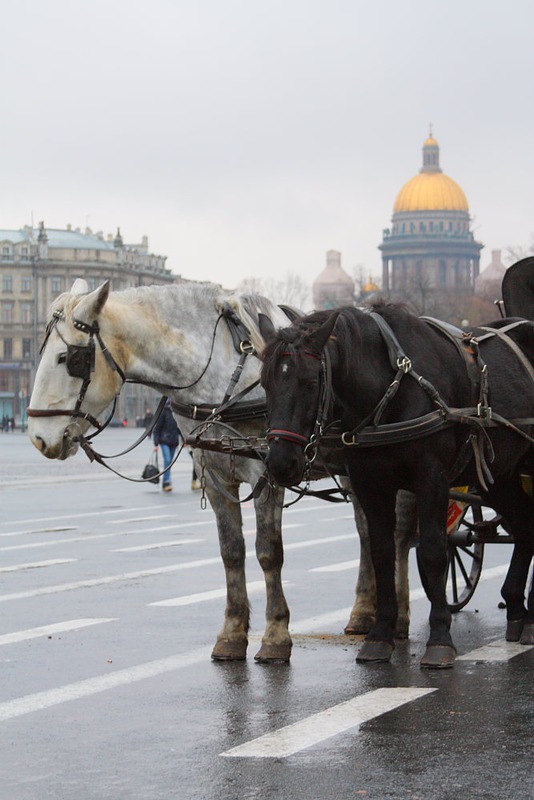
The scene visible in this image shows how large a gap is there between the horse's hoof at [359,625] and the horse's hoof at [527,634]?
939 millimetres

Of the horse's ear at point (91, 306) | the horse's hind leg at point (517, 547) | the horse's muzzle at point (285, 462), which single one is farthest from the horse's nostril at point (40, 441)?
the horse's hind leg at point (517, 547)

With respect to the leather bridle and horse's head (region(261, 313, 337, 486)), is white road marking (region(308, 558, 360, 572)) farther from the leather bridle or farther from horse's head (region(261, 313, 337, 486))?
horse's head (region(261, 313, 337, 486))

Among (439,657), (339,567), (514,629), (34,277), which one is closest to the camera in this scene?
(439,657)

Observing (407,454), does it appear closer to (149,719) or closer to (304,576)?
(149,719)

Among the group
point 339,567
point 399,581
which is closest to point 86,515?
point 339,567

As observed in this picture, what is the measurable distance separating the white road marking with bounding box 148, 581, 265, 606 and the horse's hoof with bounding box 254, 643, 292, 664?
2.49 m

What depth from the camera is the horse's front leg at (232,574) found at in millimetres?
8539

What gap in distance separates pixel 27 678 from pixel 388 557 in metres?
1.97

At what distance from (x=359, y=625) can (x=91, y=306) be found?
268cm

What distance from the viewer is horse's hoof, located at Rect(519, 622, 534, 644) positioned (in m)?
9.01

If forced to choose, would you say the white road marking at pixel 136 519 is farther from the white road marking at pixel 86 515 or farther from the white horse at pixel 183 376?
the white horse at pixel 183 376

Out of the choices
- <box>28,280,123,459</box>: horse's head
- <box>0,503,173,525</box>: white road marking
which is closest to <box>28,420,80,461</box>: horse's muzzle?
<box>28,280,123,459</box>: horse's head

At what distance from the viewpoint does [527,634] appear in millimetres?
9055

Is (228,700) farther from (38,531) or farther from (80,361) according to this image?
(38,531)
